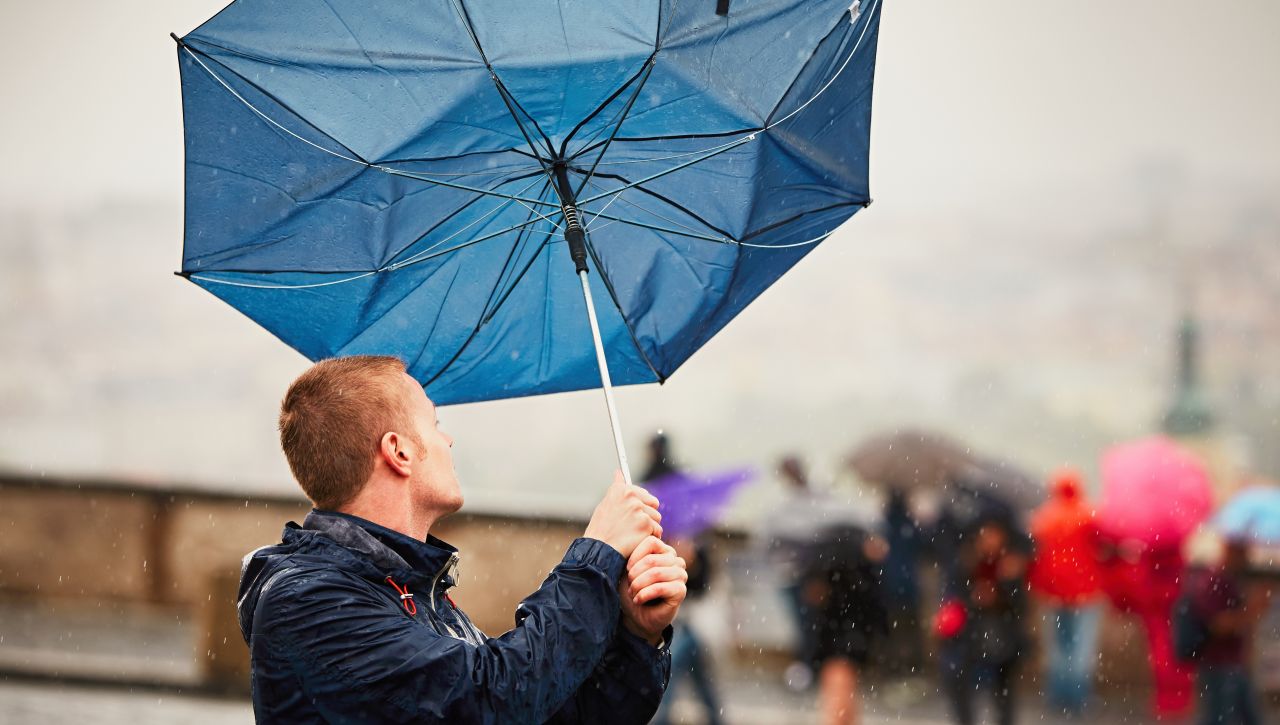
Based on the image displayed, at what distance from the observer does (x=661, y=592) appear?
76.9 inches

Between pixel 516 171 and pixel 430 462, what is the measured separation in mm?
703

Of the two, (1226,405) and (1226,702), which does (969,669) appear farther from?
(1226,405)

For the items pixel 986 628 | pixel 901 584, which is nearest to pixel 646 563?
pixel 986 628

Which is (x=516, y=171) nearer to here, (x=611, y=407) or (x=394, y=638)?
(x=611, y=407)

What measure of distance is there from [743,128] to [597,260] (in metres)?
0.39

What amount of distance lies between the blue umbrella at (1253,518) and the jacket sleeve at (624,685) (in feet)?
19.5

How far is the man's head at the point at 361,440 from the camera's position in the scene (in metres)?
2.07

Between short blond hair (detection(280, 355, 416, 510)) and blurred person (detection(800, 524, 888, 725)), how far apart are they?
5.03 metres

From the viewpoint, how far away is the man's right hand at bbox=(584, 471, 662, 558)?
1986 millimetres

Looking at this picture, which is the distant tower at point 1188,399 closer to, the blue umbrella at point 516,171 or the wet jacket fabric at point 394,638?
the blue umbrella at point 516,171

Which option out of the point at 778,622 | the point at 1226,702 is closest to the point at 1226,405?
the point at 778,622

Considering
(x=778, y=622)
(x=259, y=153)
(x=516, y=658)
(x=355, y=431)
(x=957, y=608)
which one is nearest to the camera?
(x=516, y=658)

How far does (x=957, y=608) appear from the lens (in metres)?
7.02

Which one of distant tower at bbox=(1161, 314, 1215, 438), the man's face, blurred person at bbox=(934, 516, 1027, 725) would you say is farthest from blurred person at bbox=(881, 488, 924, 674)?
distant tower at bbox=(1161, 314, 1215, 438)
